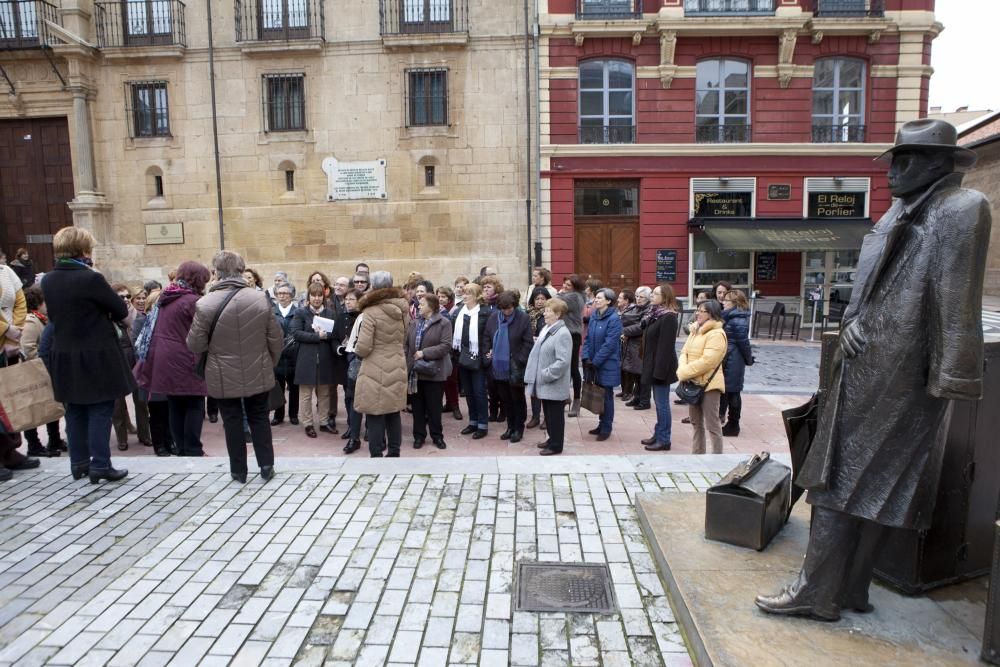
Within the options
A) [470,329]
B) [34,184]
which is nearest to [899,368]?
[470,329]

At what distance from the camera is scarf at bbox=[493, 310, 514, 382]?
7.62m

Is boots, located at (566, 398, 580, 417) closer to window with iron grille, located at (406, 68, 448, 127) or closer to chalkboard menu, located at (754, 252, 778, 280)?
window with iron grille, located at (406, 68, 448, 127)

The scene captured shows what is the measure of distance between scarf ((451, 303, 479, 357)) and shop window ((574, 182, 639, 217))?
1173cm

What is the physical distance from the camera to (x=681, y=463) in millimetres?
5645

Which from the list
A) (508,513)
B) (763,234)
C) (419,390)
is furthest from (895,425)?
(763,234)

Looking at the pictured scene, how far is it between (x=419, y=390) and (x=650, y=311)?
2926 millimetres

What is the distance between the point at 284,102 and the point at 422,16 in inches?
181

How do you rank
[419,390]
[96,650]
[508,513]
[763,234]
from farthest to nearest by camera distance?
[763,234] → [419,390] → [508,513] → [96,650]

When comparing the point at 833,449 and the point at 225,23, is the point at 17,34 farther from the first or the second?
the point at 833,449

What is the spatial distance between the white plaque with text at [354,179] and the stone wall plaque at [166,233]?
4.53 metres

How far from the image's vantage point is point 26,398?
5930 mm

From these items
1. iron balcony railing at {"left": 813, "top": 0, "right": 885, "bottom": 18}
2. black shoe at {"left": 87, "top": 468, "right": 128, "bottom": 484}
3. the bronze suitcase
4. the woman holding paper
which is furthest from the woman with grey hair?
iron balcony railing at {"left": 813, "top": 0, "right": 885, "bottom": 18}

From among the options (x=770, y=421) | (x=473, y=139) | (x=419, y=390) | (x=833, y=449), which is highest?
(x=473, y=139)

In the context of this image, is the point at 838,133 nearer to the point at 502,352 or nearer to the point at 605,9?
the point at 605,9
